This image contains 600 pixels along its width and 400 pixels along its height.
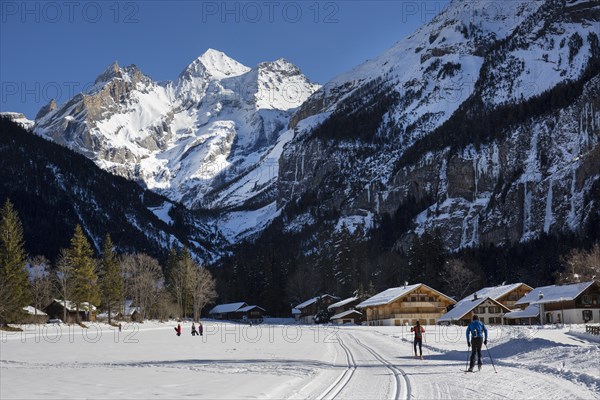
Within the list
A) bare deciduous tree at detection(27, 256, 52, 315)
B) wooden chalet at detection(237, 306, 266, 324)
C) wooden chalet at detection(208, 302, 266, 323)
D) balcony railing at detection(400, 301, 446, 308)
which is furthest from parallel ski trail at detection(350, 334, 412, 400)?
wooden chalet at detection(237, 306, 266, 324)

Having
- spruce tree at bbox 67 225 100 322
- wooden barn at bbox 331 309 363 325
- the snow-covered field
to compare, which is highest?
spruce tree at bbox 67 225 100 322

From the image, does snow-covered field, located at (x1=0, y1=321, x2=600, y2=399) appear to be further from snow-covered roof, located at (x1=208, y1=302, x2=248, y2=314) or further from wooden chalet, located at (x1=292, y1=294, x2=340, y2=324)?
snow-covered roof, located at (x1=208, y1=302, x2=248, y2=314)

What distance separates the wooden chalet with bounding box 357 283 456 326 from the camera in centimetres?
11162

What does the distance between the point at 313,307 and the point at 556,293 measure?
6495cm

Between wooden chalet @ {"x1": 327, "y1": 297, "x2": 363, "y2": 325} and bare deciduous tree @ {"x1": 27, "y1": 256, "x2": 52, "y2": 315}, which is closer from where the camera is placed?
bare deciduous tree @ {"x1": 27, "y1": 256, "x2": 52, "y2": 315}

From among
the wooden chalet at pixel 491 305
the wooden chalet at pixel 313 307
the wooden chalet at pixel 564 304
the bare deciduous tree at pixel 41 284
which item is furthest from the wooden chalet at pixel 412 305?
the bare deciduous tree at pixel 41 284

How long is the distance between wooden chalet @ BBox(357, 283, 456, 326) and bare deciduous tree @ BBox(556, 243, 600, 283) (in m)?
19.3

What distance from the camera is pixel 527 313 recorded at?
322ft

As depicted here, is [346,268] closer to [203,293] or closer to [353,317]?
[353,317]

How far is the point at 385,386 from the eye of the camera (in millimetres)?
19828

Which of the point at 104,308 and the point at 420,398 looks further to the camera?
the point at 104,308

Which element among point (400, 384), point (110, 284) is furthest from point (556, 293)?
point (400, 384)

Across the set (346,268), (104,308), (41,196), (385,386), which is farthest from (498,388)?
(41,196)

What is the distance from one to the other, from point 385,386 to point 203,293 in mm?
111685
